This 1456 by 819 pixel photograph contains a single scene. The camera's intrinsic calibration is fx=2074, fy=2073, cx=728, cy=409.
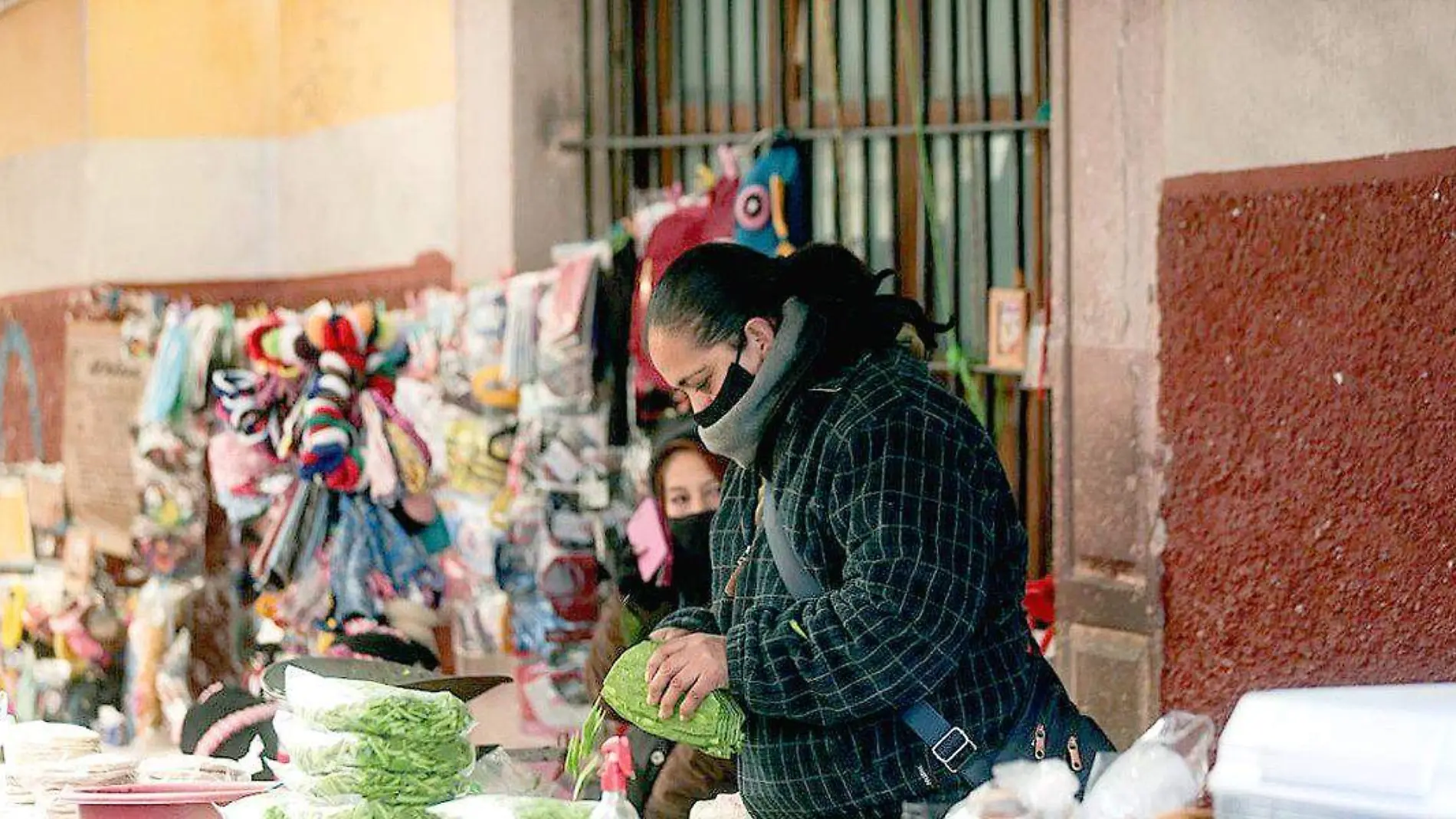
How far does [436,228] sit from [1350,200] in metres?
3.67

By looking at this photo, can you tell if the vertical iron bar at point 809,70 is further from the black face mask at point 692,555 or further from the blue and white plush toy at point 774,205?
the black face mask at point 692,555

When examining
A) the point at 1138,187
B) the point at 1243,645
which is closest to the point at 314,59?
the point at 1138,187

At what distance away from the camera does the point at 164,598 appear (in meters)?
7.72

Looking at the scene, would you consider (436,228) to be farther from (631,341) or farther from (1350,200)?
(1350,200)

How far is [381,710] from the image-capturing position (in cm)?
319

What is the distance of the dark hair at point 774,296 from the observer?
10.9 feet

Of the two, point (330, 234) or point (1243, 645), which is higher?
point (330, 234)

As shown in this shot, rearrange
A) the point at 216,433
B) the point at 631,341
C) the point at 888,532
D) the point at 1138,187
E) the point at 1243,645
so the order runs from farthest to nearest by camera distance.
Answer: the point at 216,433 → the point at 631,341 → the point at 1138,187 → the point at 1243,645 → the point at 888,532

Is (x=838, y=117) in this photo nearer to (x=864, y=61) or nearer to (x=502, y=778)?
(x=864, y=61)

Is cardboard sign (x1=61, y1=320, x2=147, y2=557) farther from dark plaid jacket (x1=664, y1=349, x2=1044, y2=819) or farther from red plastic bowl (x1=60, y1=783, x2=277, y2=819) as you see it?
dark plaid jacket (x1=664, y1=349, x2=1044, y2=819)

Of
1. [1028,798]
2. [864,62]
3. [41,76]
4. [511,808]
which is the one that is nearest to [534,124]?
[864,62]

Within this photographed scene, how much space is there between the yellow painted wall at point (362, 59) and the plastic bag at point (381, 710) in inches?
157

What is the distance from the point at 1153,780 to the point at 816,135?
146 inches

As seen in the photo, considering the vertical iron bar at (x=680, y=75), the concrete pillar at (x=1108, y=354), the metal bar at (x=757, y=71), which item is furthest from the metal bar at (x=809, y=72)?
the concrete pillar at (x=1108, y=354)
